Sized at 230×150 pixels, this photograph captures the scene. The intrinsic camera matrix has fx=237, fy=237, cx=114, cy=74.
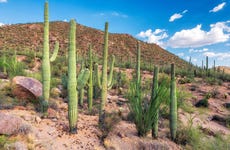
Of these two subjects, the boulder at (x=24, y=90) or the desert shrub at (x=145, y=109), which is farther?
the boulder at (x=24, y=90)

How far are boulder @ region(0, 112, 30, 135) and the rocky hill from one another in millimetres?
30517

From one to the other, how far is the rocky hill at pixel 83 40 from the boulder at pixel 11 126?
100ft

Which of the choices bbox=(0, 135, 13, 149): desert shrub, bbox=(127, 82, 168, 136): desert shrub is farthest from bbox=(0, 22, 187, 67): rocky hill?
bbox=(0, 135, 13, 149): desert shrub

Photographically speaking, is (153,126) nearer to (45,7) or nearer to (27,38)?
(45,7)

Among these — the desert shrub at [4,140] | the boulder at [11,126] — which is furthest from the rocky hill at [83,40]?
the desert shrub at [4,140]

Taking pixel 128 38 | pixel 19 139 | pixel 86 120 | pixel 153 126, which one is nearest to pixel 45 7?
pixel 86 120

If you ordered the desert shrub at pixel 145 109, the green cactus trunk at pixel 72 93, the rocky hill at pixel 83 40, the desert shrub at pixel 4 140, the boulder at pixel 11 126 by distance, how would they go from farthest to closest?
the rocky hill at pixel 83 40 < the desert shrub at pixel 145 109 < the green cactus trunk at pixel 72 93 < the boulder at pixel 11 126 < the desert shrub at pixel 4 140

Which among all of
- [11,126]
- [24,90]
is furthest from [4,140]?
[24,90]

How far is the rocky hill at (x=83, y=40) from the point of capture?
39.0 metres

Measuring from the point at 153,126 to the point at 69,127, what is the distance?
2331 millimetres

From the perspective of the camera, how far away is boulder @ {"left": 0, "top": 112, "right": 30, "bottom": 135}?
5140 millimetres

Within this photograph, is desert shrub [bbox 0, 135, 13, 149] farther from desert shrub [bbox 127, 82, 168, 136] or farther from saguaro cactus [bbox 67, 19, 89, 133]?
desert shrub [bbox 127, 82, 168, 136]

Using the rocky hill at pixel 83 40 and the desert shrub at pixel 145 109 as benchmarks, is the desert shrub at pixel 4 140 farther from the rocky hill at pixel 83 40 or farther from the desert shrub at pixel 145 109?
the rocky hill at pixel 83 40

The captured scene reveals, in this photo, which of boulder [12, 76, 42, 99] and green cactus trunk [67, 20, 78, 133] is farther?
boulder [12, 76, 42, 99]
